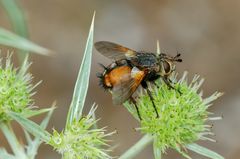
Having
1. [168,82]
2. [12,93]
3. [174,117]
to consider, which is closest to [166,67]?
[168,82]

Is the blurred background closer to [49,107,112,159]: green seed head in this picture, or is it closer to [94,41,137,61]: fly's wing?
[94,41,137,61]: fly's wing

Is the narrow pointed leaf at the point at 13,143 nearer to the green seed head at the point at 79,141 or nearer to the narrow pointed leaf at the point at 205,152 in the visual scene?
the green seed head at the point at 79,141

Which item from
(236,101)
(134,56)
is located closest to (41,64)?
(236,101)

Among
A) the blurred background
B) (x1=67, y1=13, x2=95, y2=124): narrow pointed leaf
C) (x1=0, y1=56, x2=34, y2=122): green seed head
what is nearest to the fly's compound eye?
(x1=67, y1=13, x2=95, y2=124): narrow pointed leaf

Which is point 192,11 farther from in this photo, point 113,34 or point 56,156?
point 56,156

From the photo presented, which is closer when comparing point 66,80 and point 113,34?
point 66,80

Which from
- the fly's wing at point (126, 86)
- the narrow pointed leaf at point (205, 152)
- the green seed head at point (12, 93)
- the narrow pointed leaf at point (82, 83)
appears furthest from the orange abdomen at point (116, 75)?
the narrow pointed leaf at point (205, 152)
